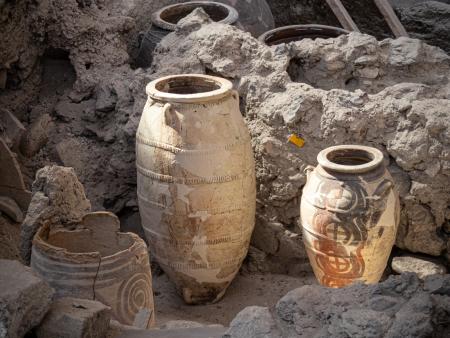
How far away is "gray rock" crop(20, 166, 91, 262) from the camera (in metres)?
3.67

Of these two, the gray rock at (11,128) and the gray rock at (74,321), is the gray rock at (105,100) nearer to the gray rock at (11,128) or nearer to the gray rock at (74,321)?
the gray rock at (11,128)

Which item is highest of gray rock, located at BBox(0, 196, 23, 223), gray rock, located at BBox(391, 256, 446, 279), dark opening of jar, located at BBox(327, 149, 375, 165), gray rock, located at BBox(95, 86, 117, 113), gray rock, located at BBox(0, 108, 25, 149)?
dark opening of jar, located at BBox(327, 149, 375, 165)

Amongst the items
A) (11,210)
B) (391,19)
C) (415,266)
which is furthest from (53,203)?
(391,19)

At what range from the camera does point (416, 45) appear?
4.95 m

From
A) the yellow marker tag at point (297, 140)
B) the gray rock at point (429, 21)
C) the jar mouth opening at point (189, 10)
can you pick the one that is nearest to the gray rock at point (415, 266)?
the yellow marker tag at point (297, 140)

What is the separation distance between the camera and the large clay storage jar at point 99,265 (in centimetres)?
334

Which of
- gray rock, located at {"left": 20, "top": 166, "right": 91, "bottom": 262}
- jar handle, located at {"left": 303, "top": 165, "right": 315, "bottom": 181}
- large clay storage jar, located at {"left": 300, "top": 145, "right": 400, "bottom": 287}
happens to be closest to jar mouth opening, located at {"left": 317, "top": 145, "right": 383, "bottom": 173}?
large clay storage jar, located at {"left": 300, "top": 145, "right": 400, "bottom": 287}

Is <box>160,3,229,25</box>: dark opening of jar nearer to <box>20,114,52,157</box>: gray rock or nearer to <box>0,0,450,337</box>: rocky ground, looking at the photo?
<box>0,0,450,337</box>: rocky ground

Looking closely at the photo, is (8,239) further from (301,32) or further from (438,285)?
(301,32)

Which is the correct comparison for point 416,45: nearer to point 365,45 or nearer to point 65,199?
point 365,45

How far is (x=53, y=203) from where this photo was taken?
12.2 ft

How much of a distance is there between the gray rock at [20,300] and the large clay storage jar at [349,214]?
197cm

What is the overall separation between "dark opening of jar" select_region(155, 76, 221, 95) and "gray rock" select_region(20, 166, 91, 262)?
102 cm

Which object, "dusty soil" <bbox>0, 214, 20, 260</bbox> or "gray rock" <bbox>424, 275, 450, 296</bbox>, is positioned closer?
"gray rock" <bbox>424, 275, 450, 296</bbox>
